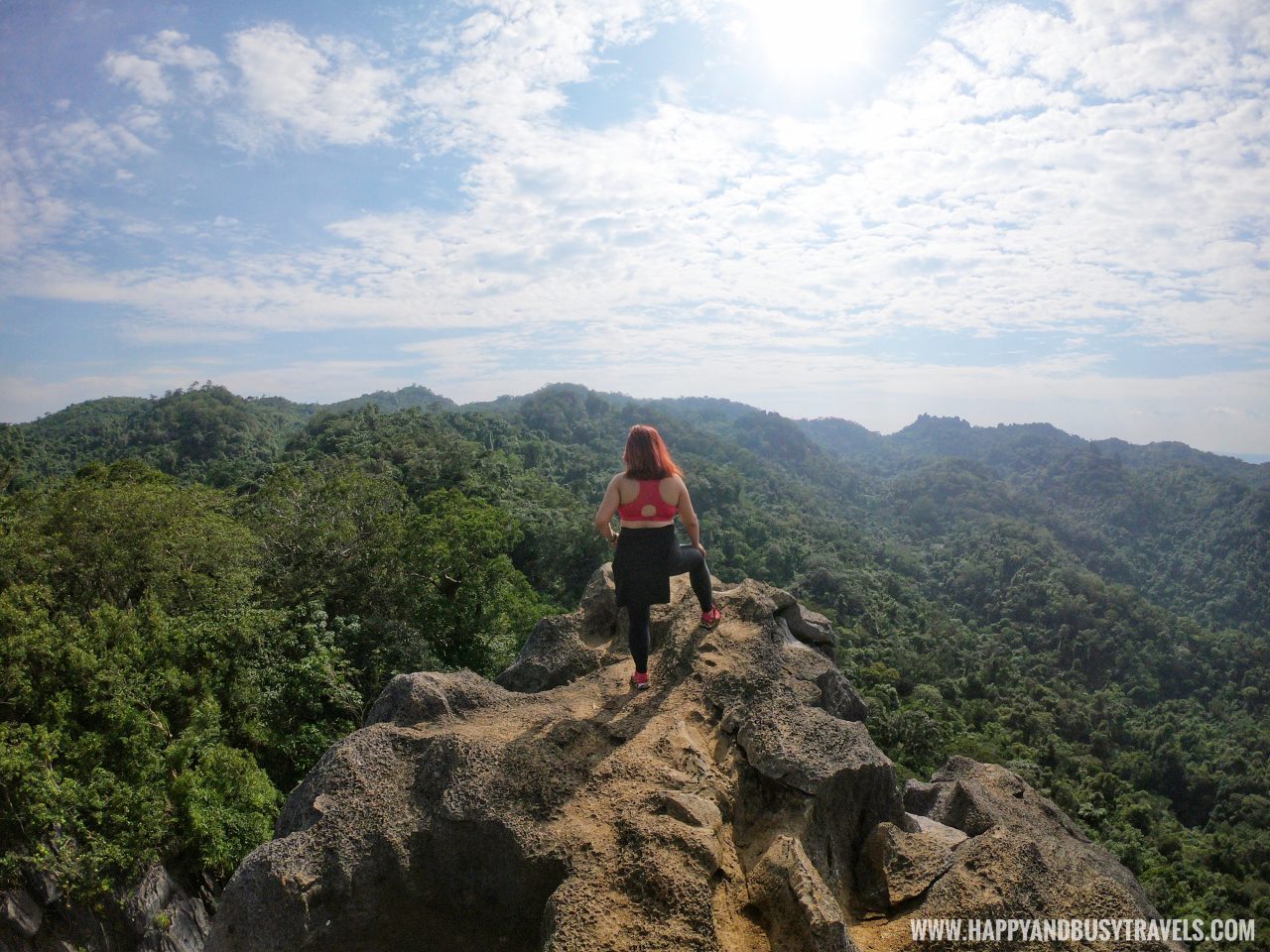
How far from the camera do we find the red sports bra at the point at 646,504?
6.09m

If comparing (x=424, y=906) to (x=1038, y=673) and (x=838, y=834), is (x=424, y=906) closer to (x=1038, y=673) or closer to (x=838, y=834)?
(x=838, y=834)

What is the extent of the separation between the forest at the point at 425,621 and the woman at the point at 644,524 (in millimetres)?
10191

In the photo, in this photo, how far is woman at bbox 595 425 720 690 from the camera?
609 cm

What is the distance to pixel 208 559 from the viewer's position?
18688 mm

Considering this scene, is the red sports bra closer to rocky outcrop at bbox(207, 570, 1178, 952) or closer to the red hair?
the red hair

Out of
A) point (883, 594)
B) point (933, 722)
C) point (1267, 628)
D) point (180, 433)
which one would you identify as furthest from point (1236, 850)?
point (180, 433)

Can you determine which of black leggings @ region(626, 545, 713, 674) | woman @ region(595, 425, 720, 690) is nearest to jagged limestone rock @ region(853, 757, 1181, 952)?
black leggings @ region(626, 545, 713, 674)

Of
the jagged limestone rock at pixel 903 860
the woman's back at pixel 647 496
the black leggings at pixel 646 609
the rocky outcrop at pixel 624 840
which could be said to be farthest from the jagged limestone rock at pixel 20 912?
the jagged limestone rock at pixel 903 860

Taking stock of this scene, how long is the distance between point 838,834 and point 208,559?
60.9 feet

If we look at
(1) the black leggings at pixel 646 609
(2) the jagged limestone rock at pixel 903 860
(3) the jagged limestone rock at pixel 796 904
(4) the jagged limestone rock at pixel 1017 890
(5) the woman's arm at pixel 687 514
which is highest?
(5) the woman's arm at pixel 687 514

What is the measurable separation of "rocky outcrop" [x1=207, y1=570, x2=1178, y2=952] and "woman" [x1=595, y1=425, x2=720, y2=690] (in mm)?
861

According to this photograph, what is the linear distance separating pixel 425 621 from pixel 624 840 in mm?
19848

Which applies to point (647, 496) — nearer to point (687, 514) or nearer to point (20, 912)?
point (687, 514)

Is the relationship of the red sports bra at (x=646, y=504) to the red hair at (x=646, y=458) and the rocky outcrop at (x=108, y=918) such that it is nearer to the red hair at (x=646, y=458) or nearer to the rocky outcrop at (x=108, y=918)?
the red hair at (x=646, y=458)
